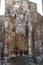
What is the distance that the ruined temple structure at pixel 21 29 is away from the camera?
543 cm

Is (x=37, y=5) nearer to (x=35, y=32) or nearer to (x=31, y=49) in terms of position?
(x=35, y=32)

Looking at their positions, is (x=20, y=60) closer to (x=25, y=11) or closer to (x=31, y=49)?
(x=31, y=49)

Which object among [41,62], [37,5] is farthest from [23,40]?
[37,5]

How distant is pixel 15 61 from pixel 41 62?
0.84m

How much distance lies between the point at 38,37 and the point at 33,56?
2.09 feet

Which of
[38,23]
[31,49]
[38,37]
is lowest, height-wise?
[31,49]

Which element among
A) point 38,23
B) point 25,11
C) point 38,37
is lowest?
point 38,37

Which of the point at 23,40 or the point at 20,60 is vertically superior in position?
the point at 23,40

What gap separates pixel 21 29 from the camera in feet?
18.0

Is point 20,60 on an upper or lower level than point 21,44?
lower

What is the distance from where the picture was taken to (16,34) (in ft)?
18.0

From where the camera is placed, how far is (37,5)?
18.5 feet

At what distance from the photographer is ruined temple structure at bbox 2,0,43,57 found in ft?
17.8

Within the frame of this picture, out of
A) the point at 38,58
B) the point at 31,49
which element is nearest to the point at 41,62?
the point at 38,58
